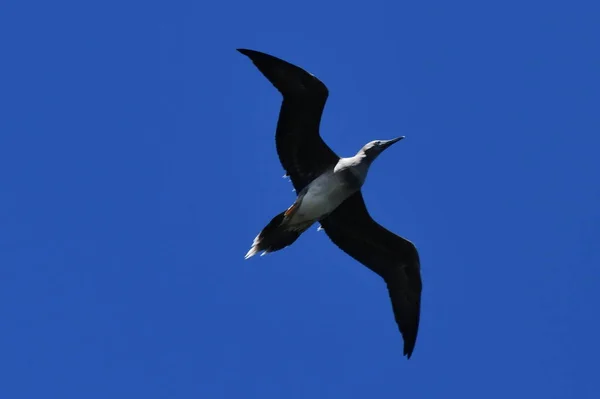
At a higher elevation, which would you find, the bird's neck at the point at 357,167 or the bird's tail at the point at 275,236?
the bird's neck at the point at 357,167

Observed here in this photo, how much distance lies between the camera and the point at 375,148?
18.5 m

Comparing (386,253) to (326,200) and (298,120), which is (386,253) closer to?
(326,200)

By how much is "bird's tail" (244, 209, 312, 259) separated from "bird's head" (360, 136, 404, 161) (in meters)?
1.42

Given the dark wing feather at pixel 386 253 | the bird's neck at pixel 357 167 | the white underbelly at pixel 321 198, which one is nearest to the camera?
the white underbelly at pixel 321 198

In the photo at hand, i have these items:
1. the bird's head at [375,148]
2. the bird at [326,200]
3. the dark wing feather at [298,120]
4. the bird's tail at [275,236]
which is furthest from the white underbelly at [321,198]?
the bird's head at [375,148]

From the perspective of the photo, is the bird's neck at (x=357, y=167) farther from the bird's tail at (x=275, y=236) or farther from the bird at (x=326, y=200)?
the bird's tail at (x=275, y=236)

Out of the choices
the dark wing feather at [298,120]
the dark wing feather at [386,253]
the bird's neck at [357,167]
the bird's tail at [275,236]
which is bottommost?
the dark wing feather at [386,253]

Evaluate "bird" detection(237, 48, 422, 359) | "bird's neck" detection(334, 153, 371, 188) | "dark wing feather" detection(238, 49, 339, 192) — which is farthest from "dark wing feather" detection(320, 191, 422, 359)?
"dark wing feather" detection(238, 49, 339, 192)

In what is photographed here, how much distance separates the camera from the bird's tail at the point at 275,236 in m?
18.1

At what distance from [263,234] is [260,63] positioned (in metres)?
2.60

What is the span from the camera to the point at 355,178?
717 inches

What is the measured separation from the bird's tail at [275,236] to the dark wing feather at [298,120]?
27.1 inches

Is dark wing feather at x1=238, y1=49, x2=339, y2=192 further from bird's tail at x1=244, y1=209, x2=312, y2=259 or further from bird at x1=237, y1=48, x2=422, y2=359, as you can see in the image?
bird's tail at x1=244, y1=209, x2=312, y2=259

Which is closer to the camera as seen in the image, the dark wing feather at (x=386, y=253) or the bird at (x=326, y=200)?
the bird at (x=326, y=200)
